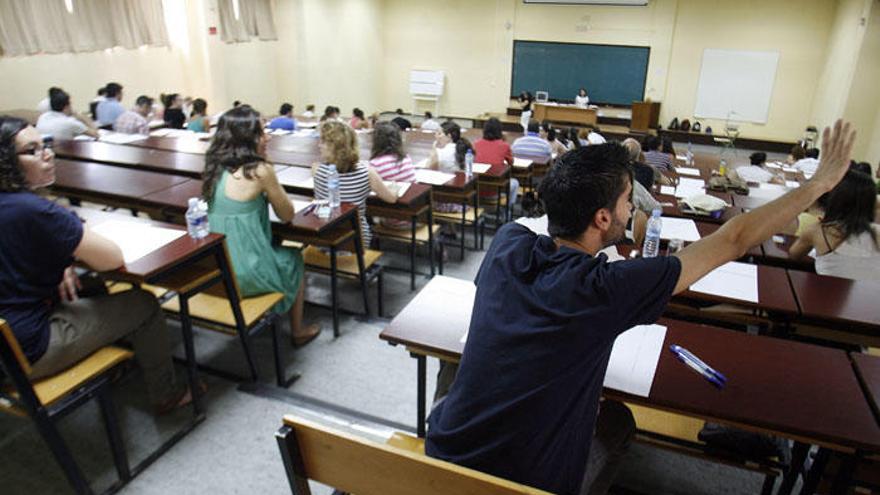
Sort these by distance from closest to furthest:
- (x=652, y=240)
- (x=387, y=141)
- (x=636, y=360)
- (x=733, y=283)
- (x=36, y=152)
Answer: (x=636, y=360) < (x=36, y=152) < (x=733, y=283) < (x=652, y=240) < (x=387, y=141)

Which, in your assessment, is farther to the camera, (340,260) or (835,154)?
(340,260)

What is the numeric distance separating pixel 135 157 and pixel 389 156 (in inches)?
91.4

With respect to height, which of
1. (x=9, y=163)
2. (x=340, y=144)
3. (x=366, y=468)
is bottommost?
(x=366, y=468)

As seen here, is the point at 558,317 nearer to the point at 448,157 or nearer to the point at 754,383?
the point at 754,383

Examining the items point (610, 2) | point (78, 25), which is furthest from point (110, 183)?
point (610, 2)

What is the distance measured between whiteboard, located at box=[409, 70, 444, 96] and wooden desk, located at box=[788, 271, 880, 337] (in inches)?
444

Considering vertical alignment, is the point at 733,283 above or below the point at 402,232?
above

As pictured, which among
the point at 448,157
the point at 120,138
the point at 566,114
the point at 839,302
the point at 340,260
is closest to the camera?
the point at 839,302

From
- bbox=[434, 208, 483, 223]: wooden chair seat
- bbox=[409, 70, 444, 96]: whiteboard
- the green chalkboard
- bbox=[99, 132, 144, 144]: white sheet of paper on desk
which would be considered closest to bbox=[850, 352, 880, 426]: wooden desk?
bbox=[434, 208, 483, 223]: wooden chair seat

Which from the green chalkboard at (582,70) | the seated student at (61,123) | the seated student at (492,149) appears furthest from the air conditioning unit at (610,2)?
the seated student at (61,123)

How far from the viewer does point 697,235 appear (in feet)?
9.87

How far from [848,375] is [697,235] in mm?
1467

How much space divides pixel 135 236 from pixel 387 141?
6.53 feet

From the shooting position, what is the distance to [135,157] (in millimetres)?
4621
